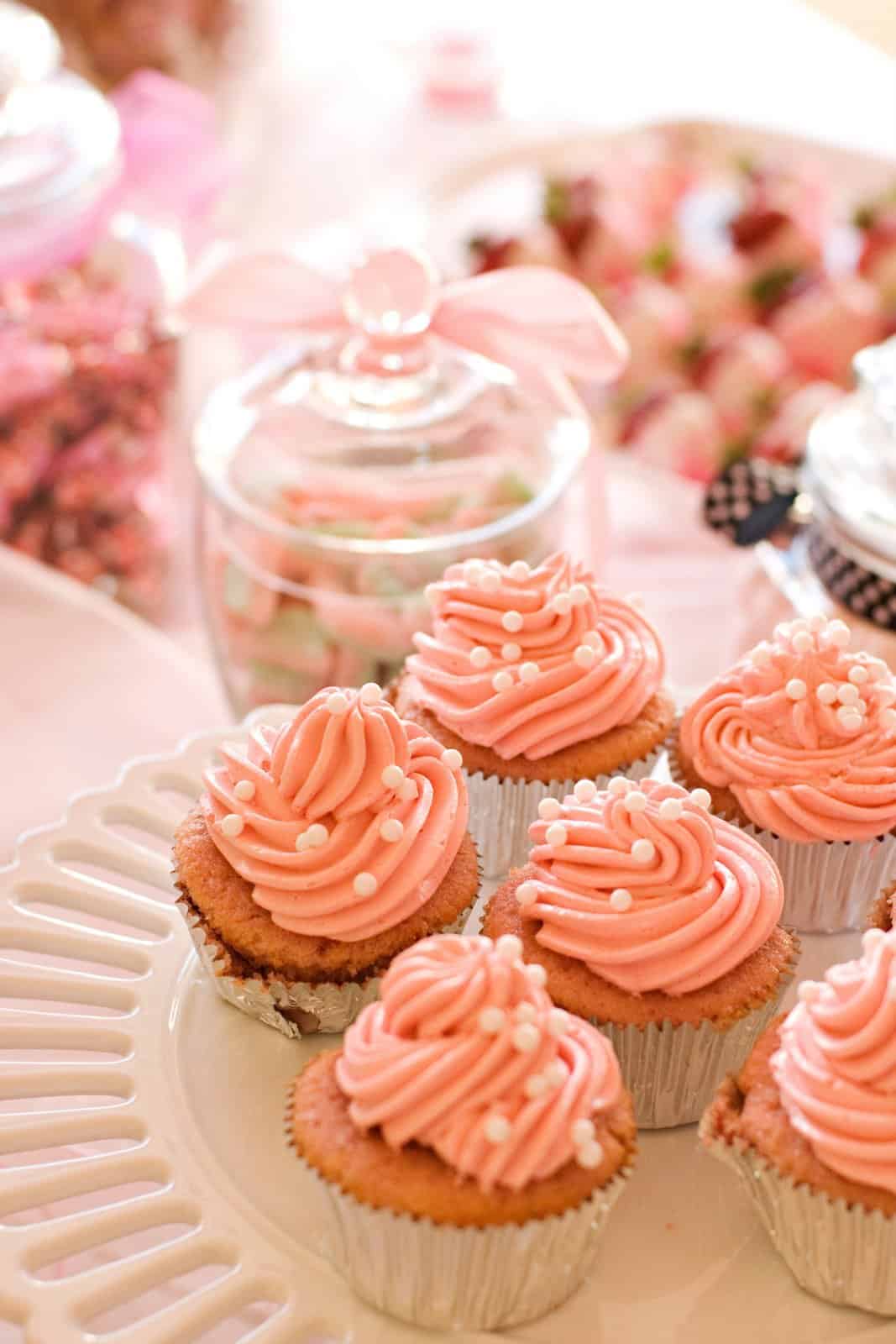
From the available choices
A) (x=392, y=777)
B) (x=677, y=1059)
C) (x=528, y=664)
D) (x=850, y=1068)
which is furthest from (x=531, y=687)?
(x=850, y=1068)

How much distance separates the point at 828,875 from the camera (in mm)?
1151

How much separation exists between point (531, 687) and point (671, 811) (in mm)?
207

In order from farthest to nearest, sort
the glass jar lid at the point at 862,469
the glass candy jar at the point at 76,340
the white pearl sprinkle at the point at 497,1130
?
1. the glass candy jar at the point at 76,340
2. the glass jar lid at the point at 862,469
3. the white pearl sprinkle at the point at 497,1130

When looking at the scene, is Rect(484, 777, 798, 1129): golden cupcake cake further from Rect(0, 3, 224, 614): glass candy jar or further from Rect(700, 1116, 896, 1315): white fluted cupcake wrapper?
Rect(0, 3, 224, 614): glass candy jar

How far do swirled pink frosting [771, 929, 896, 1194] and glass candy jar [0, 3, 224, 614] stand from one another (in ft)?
4.00

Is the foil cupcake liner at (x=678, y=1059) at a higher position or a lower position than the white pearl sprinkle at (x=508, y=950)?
lower

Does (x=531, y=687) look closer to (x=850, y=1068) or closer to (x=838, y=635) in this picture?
(x=838, y=635)

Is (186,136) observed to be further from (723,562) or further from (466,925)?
(466,925)

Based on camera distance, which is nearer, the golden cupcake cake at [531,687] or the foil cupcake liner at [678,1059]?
the foil cupcake liner at [678,1059]

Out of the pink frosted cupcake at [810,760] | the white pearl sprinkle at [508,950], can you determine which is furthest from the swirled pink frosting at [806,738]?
the white pearl sprinkle at [508,950]

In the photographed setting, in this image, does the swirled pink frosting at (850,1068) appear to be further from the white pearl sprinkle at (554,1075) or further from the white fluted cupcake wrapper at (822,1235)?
the white pearl sprinkle at (554,1075)

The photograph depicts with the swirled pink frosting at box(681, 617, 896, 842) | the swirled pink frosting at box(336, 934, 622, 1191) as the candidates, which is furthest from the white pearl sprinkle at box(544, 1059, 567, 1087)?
the swirled pink frosting at box(681, 617, 896, 842)

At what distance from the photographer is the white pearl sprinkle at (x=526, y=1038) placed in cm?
84

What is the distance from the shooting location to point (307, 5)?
3.26m
